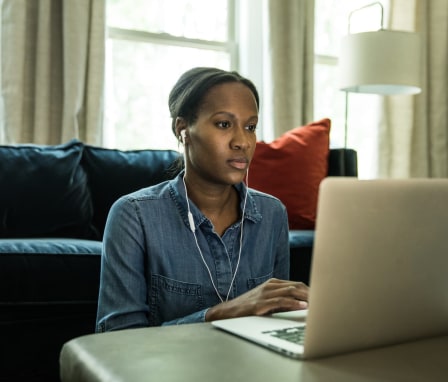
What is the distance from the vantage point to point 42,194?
2.41 metres

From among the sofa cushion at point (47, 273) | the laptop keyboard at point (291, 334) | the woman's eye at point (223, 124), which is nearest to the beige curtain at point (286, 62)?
the sofa cushion at point (47, 273)

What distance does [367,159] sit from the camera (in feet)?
13.9

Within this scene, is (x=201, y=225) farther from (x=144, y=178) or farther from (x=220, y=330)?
(x=144, y=178)

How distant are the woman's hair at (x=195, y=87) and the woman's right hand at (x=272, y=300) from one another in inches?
21.4

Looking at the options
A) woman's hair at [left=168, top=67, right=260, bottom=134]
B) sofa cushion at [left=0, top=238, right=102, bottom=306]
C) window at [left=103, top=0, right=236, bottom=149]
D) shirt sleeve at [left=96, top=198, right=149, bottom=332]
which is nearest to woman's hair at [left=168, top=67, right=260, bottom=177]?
woman's hair at [left=168, top=67, right=260, bottom=134]

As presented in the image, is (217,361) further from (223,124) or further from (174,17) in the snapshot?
(174,17)

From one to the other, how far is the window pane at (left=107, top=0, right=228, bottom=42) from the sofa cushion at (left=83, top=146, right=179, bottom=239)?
43.0 inches

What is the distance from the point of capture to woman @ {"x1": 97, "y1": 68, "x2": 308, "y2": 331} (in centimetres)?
124

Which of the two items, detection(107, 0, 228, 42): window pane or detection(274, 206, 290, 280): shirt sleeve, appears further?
detection(107, 0, 228, 42): window pane

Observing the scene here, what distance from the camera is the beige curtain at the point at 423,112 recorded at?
408cm

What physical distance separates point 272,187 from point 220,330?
1.94 meters

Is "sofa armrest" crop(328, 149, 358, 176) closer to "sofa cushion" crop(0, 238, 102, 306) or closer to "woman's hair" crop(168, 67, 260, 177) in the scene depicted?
"sofa cushion" crop(0, 238, 102, 306)

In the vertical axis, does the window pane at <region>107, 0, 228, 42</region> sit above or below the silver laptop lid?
above

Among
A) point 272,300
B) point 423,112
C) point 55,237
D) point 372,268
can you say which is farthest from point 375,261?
point 423,112
